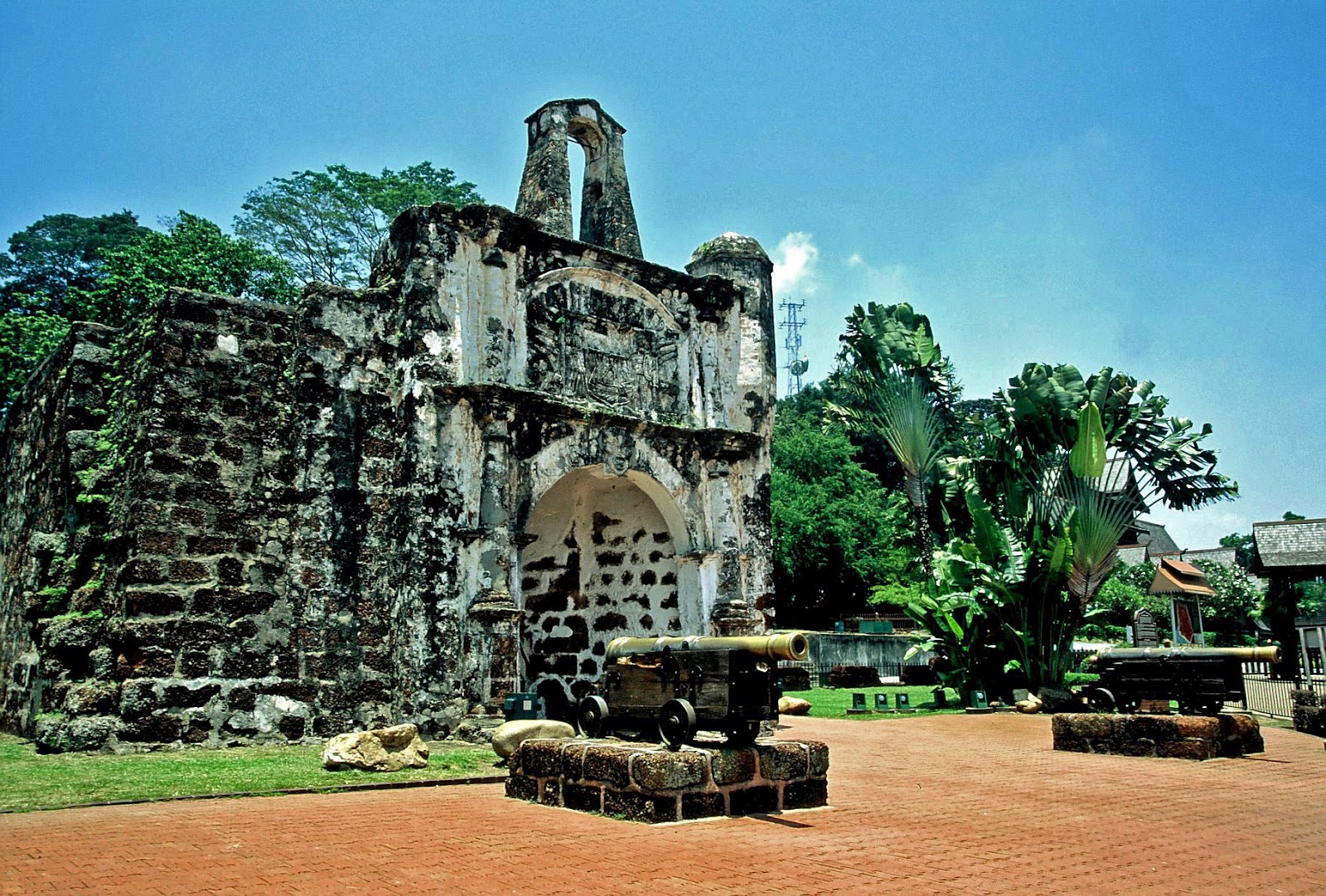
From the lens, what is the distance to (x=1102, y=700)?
45.3ft

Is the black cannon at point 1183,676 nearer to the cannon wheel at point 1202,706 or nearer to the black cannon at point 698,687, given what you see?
the cannon wheel at point 1202,706

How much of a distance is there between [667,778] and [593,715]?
1873 millimetres

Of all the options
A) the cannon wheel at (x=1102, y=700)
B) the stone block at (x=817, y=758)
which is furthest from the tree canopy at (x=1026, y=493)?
the stone block at (x=817, y=758)

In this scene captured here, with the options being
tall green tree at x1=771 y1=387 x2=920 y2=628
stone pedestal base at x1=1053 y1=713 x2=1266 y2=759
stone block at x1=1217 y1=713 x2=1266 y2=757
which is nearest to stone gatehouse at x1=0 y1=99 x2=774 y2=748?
stone pedestal base at x1=1053 y1=713 x2=1266 y2=759

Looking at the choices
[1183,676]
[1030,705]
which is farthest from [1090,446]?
[1183,676]

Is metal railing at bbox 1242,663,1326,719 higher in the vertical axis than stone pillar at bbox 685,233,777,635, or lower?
lower

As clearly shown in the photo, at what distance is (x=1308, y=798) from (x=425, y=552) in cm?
921

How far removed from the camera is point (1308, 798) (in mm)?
8953

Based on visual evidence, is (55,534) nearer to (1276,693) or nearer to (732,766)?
(732,766)

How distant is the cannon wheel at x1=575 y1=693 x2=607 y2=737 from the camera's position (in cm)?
827

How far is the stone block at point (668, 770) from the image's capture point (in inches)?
259

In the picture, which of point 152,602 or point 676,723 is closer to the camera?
point 676,723

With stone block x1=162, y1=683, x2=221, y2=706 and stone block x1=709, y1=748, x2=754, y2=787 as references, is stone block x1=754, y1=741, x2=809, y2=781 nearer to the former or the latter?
stone block x1=709, y1=748, x2=754, y2=787

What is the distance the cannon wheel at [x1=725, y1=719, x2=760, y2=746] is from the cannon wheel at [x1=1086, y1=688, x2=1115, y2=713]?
27.8 feet
